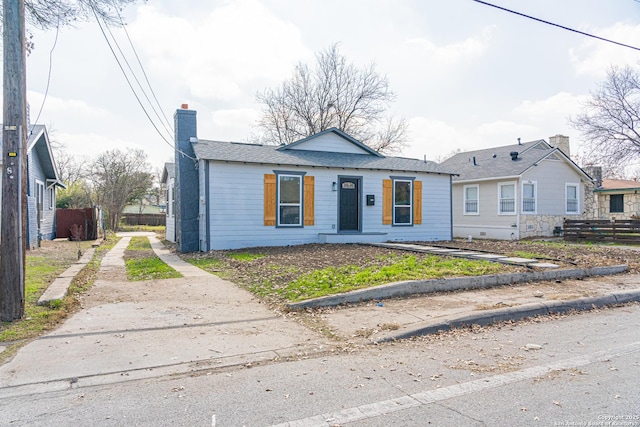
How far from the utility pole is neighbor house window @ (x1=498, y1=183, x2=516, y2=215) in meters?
19.7

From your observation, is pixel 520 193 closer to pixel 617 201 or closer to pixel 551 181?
pixel 551 181

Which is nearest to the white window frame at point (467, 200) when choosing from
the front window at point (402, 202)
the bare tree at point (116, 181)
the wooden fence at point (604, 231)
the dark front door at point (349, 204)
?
the wooden fence at point (604, 231)

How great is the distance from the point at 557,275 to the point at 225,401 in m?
7.81

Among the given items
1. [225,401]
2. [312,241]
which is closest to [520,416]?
[225,401]

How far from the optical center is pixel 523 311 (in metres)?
6.43

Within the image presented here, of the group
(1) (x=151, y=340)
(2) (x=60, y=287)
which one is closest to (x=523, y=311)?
(1) (x=151, y=340)

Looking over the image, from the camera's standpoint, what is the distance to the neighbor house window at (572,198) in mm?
22219

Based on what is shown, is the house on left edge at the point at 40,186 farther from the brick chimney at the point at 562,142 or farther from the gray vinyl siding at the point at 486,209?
the brick chimney at the point at 562,142

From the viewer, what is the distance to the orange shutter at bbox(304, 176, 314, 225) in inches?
602

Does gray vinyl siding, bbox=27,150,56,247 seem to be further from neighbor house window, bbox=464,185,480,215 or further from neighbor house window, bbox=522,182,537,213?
neighbor house window, bbox=522,182,537,213

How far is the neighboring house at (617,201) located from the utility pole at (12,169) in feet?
97.2

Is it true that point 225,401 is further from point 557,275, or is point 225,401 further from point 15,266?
point 557,275

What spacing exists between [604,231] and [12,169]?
20604 mm

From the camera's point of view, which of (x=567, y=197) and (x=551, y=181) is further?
(x=567, y=197)
